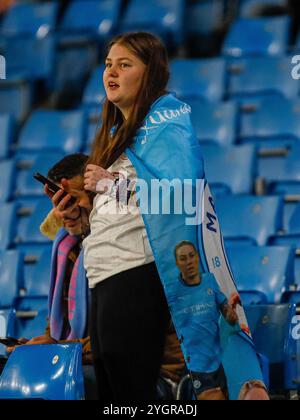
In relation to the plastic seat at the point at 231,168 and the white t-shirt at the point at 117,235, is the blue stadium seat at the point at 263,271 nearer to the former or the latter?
the plastic seat at the point at 231,168

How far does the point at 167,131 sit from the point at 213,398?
61cm

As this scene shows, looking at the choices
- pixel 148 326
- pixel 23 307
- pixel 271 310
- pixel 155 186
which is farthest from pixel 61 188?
pixel 23 307

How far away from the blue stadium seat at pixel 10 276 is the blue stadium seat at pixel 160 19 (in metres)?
2.17

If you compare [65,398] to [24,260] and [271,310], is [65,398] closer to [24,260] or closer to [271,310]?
[271,310]

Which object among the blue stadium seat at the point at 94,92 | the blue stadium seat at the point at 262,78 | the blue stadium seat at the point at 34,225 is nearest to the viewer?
the blue stadium seat at the point at 34,225

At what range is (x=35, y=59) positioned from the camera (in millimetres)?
5449

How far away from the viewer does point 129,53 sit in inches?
93.0

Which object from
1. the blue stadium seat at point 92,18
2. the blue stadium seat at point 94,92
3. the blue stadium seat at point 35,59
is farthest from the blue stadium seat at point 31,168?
the blue stadium seat at point 92,18

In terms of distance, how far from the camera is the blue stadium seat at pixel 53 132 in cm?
491

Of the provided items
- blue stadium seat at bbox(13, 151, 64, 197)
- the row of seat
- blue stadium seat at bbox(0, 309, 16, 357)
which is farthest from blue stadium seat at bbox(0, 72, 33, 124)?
the row of seat

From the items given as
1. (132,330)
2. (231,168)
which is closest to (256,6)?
(231,168)

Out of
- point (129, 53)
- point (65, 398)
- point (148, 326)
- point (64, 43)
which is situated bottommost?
point (65, 398)

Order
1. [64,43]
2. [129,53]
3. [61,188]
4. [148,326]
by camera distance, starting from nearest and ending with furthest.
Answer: [148,326] → [129,53] → [61,188] → [64,43]

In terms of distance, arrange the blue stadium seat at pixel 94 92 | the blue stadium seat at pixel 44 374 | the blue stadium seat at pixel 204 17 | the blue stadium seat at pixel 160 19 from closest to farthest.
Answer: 1. the blue stadium seat at pixel 44 374
2. the blue stadium seat at pixel 94 92
3. the blue stadium seat at pixel 160 19
4. the blue stadium seat at pixel 204 17
